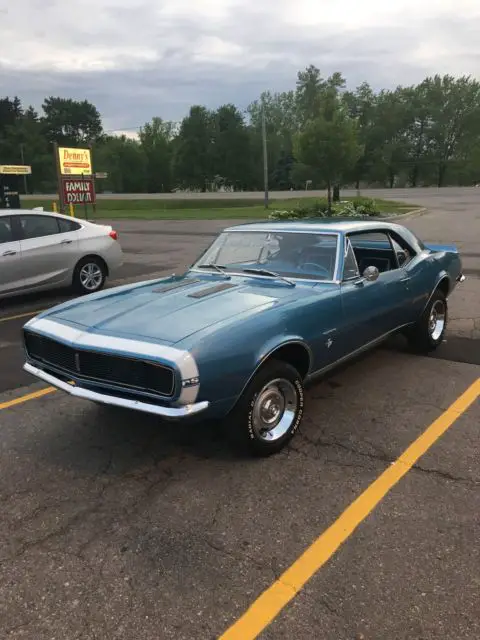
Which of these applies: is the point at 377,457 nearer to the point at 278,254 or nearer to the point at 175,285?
the point at 278,254

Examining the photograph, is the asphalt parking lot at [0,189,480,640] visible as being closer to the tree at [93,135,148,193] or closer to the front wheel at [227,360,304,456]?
the front wheel at [227,360,304,456]

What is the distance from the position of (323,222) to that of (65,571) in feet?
11.7

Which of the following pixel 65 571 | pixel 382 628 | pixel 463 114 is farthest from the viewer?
pixel 463 114

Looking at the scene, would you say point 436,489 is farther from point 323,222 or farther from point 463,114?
point 463,114

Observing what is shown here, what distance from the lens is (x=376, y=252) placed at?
5348mm

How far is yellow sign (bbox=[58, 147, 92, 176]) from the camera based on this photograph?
3052 centimetres

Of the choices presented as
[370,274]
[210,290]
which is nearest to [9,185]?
[210,290]

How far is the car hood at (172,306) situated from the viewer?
3.29m

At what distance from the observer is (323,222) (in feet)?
16.2

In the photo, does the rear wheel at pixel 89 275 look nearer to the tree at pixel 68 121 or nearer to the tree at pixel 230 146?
the tree at pixel 230 146

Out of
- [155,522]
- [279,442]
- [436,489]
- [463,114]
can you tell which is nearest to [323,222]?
[279,442]

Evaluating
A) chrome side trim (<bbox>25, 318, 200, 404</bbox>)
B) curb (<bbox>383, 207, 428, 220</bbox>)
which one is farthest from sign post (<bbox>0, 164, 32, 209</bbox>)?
chrome side trim (<bbox>25, 318, 200, 404</bbox>)

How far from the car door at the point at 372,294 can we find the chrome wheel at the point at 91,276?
210 inches

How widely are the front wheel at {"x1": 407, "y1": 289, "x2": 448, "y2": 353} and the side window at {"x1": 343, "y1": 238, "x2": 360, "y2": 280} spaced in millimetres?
1372
